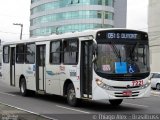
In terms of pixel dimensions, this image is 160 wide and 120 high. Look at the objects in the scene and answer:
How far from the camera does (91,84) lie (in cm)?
1745

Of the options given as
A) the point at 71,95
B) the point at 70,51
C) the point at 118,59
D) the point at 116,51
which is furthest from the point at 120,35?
the point at 71,95

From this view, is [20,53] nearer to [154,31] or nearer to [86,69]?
[86,69]

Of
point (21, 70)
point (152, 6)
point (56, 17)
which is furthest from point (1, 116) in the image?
point (56, 17)

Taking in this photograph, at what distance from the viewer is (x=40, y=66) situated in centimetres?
2247

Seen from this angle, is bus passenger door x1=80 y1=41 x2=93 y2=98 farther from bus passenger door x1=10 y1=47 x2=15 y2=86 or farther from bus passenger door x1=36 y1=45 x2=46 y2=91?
bus passenger door x1=10 y1=47 x2=15 y2=86

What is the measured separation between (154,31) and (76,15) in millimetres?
44675

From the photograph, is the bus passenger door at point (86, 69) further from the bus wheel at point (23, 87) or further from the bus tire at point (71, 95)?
the bus wheel at point (23, 87)

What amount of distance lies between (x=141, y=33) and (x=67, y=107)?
4.24 meters

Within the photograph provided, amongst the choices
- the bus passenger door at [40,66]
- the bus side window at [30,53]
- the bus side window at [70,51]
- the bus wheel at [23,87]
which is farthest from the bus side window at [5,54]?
the bus side window at [70,51]

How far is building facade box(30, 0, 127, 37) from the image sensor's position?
118875 millimetres

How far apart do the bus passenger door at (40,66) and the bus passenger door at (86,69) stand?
425 cm

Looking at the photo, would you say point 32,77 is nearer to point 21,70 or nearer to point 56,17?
point 21,70

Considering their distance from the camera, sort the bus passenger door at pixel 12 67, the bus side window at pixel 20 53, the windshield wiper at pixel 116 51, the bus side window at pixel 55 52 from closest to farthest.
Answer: the windshield wiper at pixel 116 51, the bus side window at pixel 55 52, the bus side window at pixel 20 53, the bus passenger door at pixel 12 67

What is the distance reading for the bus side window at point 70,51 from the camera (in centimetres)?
1877
